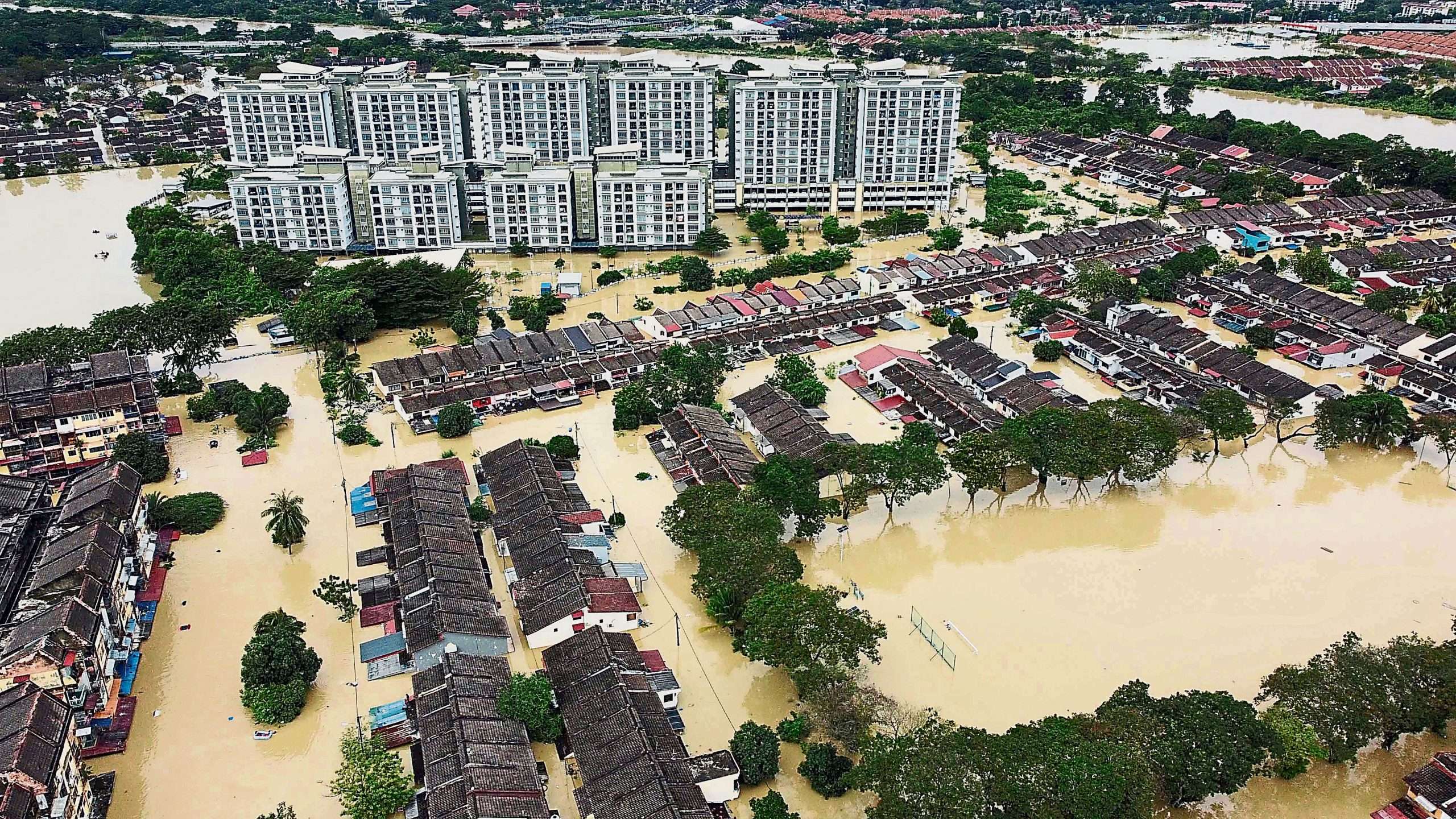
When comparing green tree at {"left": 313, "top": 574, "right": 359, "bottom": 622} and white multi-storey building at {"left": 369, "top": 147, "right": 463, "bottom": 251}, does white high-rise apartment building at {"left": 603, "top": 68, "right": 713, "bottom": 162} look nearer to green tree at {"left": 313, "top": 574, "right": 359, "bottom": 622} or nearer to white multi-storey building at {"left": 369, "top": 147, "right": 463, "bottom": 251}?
white multi-storey building at {"left": 369, "top": 147, "right": 463, "bottom": 251}

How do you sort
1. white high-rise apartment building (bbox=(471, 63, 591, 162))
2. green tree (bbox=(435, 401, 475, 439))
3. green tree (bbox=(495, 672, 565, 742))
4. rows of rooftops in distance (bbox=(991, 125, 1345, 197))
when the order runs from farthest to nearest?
rows of rooftops in distance (bbox=(991, 125, 1345, 197)) → white high-rise apartment building (bbox=(471, 63, 591, 162)) → green tree (bbox=(435, 401, 475, 439)) → green tree (bbox=(495, 672, 565, 742))

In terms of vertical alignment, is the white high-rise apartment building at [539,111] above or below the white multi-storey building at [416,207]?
above

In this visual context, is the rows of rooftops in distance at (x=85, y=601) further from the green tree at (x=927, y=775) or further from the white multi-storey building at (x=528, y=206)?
the white multi-storey building at (x=528, y=206)

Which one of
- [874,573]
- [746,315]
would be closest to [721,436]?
[874,573]

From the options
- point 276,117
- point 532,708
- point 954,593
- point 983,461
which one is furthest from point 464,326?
point 276,117

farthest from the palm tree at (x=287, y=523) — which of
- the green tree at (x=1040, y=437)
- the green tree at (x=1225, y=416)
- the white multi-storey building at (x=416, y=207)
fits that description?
the green tree at (x=1225, y=416)

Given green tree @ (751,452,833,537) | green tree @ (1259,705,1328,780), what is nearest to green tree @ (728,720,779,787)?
green tree @ (751,452,833,537)

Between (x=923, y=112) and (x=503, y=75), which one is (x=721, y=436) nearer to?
(x=923, y=112)
